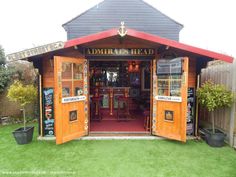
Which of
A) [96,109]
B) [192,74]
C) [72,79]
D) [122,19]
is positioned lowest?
[96,109]

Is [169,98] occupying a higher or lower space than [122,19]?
lower

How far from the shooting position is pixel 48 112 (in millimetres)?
4258

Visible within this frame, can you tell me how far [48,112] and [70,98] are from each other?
0.89 m

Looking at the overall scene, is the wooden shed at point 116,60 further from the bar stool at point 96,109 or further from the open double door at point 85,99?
the bar stool at point 96,109

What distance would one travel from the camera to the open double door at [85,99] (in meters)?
3.66

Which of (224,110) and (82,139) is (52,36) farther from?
(224,110)

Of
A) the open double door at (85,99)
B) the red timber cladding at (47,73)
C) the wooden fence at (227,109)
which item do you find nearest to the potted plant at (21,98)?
the red timber cladding at (47,73)

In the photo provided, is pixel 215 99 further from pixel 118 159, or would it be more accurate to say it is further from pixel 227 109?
pixel 118 159

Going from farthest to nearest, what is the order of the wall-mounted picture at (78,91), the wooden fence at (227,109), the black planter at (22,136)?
the wall-mounted picture at (78,91) < the black planter at (22,136) < the wooden fence at (227,109)

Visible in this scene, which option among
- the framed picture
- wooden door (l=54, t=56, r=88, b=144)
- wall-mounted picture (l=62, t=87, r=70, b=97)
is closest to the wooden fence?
the framed picture

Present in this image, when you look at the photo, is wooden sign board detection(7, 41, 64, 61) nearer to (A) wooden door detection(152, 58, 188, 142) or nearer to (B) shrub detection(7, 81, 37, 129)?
(B) shrub detection(7, 81, 37, 129)

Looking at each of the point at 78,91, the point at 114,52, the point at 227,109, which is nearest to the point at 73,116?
the point at 78,91

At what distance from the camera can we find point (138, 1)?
28.6ft

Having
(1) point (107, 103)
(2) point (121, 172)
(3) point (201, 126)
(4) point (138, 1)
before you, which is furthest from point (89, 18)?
(2) point (121, 172)
